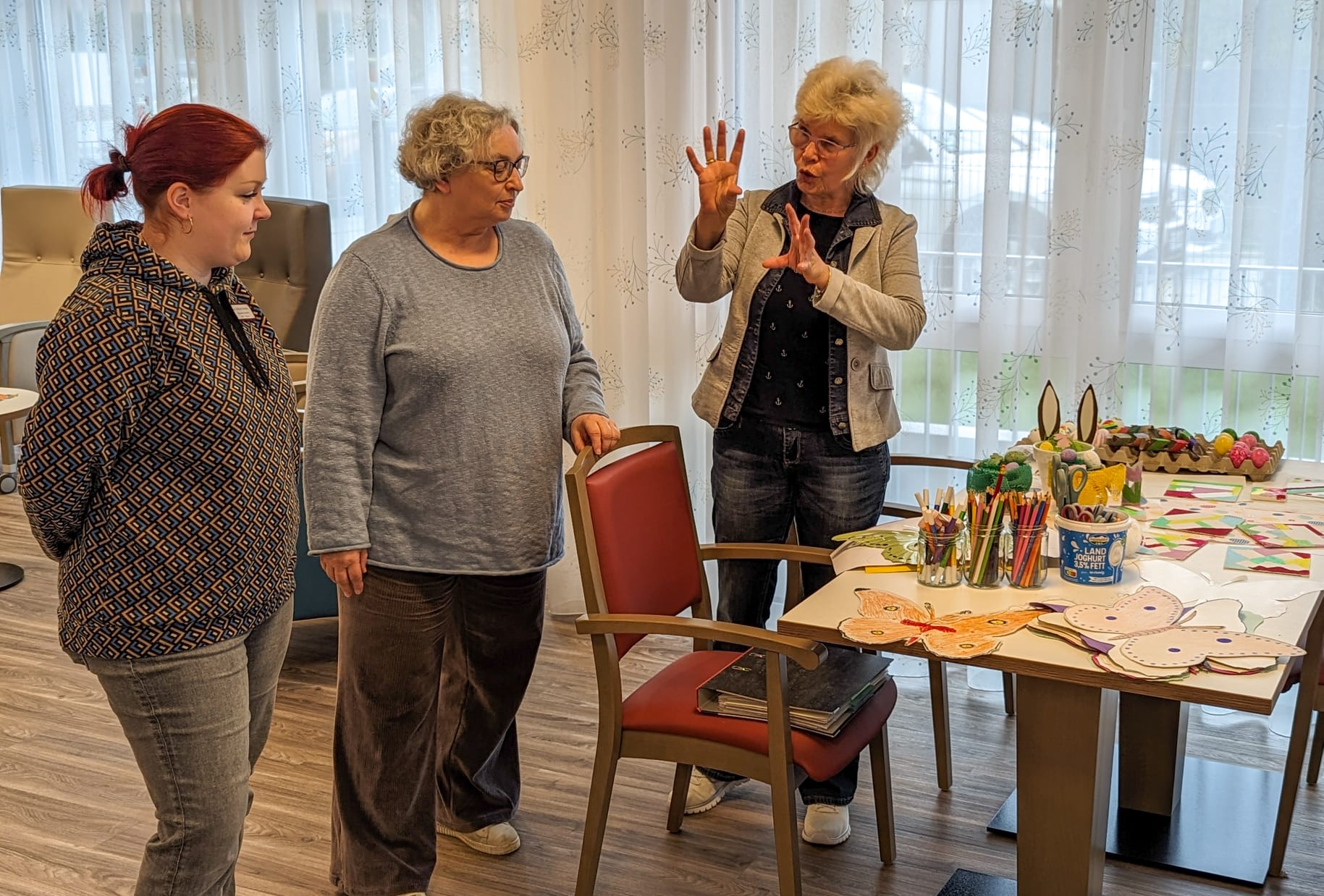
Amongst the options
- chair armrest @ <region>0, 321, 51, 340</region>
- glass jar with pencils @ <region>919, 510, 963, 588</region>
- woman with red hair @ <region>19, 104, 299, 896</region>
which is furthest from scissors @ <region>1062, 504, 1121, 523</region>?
chair armrest @ <region>0, 321, 51, 340</region>

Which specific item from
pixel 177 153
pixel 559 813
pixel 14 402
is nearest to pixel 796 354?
pixel 559 813

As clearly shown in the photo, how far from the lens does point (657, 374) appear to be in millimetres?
3709

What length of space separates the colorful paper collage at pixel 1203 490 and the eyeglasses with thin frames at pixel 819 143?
0.91m

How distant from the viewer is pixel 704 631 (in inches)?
80.7

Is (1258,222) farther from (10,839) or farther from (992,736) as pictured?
(10,839)

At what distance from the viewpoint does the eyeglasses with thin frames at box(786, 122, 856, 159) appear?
2.42m

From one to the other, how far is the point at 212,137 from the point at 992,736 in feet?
7.16

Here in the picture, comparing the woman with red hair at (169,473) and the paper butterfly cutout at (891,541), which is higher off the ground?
the woman with red hair at (169,473)

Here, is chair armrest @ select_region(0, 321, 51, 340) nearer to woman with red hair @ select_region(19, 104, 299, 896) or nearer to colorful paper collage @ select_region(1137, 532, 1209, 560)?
woman with red hair @ select_region(19, 104, 299, 896)

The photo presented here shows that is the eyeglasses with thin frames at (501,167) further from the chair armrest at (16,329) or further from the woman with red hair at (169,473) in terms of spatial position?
the chair armrest at (16,329)

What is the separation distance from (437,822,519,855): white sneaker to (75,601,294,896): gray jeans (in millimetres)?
827

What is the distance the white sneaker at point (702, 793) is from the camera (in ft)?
8.74

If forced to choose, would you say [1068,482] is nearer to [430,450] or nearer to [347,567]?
[430,450]


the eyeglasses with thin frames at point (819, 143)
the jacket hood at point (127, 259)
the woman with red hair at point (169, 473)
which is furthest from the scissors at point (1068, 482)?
the jacket hood at point (127, 259)
